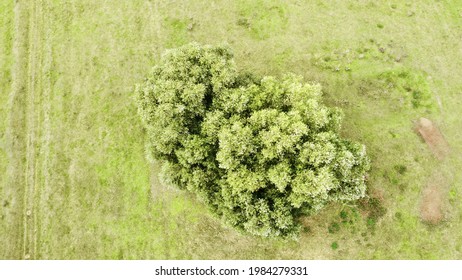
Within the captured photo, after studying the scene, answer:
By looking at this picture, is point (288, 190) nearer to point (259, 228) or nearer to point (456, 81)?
point (259, 228)

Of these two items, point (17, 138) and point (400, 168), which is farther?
point (17, 138)

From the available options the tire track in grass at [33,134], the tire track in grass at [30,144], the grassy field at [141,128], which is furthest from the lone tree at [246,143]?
the tire track in grass at [30,144]

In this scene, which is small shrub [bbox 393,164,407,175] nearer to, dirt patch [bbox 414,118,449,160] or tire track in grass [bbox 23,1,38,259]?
dirt patch [bbox 414,118,449,160]

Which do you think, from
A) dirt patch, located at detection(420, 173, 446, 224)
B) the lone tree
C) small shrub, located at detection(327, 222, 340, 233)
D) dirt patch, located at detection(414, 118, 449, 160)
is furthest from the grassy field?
the lone tree

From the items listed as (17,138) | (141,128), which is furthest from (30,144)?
(141,128)

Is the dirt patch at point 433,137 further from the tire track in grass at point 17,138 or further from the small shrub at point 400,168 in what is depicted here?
the tire track in grass at point 17,138

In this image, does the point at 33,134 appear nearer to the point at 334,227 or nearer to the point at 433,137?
the point at 334,227

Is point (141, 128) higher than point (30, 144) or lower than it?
higher

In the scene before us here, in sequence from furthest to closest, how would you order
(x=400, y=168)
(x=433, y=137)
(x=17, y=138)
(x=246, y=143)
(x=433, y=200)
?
(x=17, y=138)
(x=433, y=137)
(x=400, y=168)
(x=433, y=200)
(x=246, y=143)
